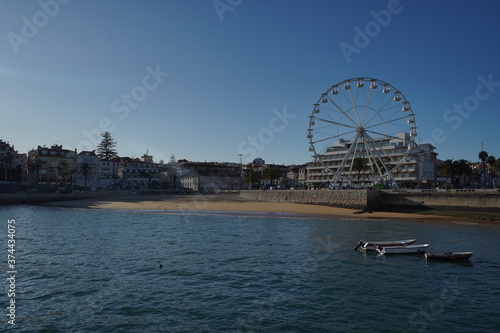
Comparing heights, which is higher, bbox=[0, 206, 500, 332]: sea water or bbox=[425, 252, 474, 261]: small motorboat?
bbox=[425, 252, 474, 261]: small motorboat

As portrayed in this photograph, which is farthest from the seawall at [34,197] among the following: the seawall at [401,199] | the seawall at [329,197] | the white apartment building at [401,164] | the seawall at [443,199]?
the seawall at [443,199]

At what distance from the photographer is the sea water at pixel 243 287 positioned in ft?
44.8

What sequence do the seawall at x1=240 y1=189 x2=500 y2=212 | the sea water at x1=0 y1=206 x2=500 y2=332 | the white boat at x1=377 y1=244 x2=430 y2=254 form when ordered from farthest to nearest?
the seawall at x1=240 y1=189 x2=500 y2=212
the white boat at x1=377 y1=244 x2=430 y2=254
the sea water at x1=0 y1=206 x2=500 y2=332

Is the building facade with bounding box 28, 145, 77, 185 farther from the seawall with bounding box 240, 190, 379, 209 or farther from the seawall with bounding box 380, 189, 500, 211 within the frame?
the seawall with bounding box 380, 189, 500, 211

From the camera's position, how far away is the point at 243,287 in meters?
17.8

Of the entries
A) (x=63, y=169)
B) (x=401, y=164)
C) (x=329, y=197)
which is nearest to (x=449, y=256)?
(x=329, y=197)

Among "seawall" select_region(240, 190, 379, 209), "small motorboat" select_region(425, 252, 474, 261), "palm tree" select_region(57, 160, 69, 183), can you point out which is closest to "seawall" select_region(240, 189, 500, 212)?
"seawall" select_region(240, 190, 379, 209)

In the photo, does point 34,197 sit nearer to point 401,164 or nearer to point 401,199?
point 401,199

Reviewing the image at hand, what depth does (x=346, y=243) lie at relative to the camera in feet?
99.7

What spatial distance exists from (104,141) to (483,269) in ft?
508

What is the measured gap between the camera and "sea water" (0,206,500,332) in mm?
13648

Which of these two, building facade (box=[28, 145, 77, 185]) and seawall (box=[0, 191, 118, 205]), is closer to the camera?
seawall (box=[0, 191, 118, 205])

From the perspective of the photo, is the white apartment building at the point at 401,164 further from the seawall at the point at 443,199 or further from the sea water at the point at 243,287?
the sea water at the point at 243,287

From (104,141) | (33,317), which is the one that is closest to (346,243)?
(33,317)
